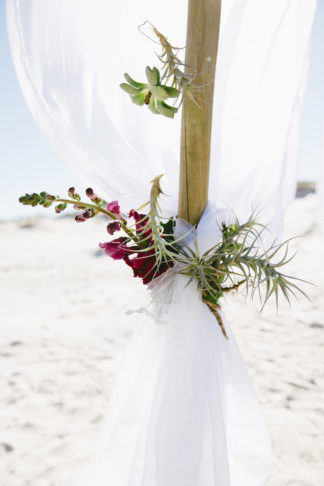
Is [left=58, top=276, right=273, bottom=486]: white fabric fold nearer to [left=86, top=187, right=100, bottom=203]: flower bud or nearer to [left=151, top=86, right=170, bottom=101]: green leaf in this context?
[left=86, top=187, right=100, bottom=203]: flower bud

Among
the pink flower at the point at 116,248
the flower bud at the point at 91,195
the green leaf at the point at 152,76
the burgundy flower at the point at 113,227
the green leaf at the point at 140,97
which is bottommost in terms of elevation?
the pink flower at the point at 116,248

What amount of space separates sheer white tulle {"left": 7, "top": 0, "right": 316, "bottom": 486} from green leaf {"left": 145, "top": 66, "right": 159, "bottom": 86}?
1.18 ft

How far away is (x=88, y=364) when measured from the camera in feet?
7.13

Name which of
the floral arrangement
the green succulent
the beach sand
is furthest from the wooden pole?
the beach sand

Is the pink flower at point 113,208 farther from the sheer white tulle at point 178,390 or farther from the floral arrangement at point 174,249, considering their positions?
the sheer white tulle at point 178,390

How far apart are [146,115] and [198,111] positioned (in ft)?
0.79

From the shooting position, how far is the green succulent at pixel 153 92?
2.30 ft

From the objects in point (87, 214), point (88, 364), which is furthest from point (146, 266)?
point (88, 364)

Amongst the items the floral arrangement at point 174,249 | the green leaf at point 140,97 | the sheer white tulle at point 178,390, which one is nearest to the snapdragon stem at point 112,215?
the floral arrangement at point 174,249

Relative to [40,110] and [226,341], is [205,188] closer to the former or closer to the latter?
[226,341]

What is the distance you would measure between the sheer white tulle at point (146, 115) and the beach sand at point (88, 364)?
0.26 metres

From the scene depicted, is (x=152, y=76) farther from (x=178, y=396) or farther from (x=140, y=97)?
(x=178, y=396)

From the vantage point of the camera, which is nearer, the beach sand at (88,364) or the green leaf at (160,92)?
the green leaf at (160,92)

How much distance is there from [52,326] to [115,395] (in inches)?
73.8
